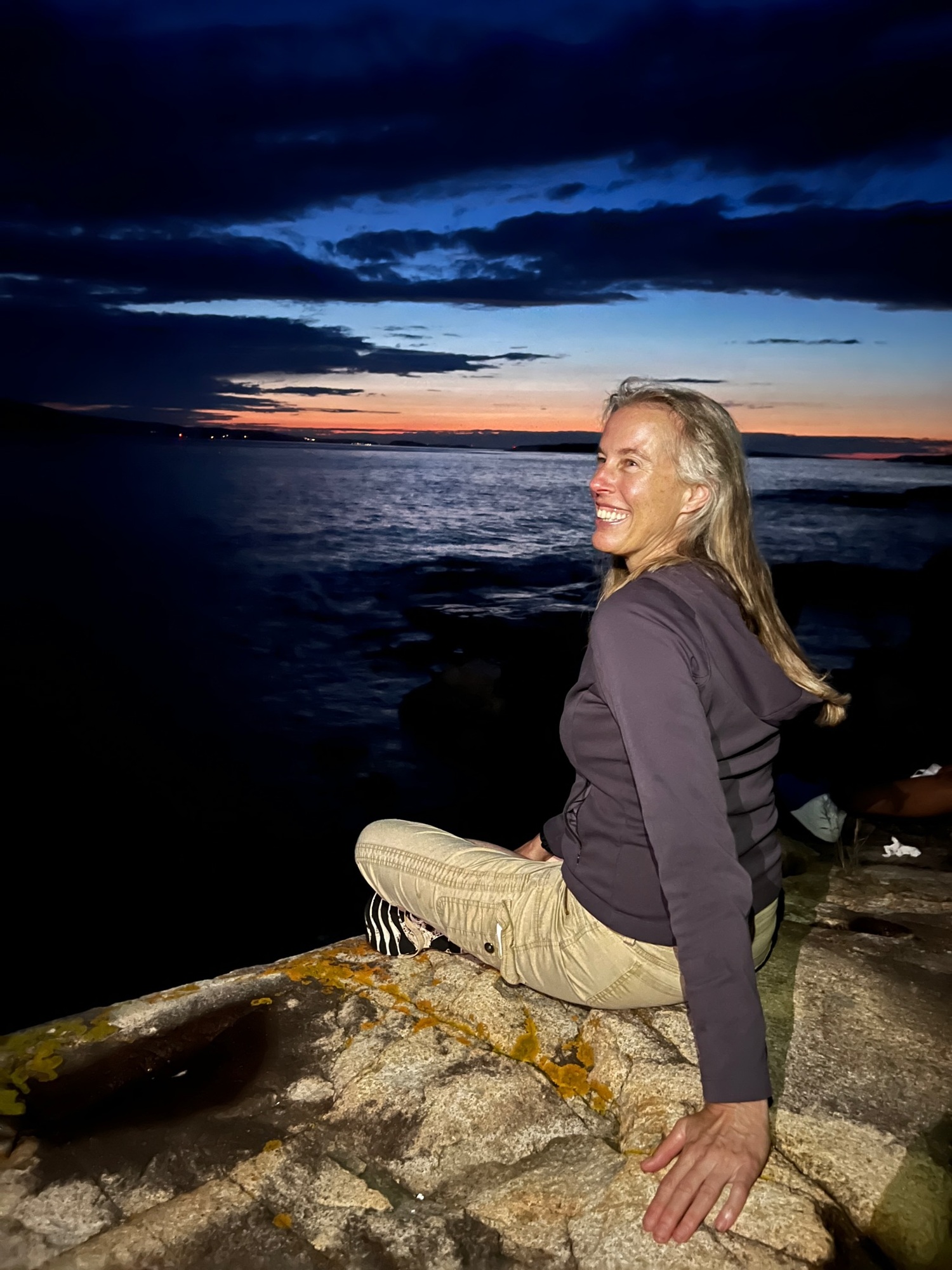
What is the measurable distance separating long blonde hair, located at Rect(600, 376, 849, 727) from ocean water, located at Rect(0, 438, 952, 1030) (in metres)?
5.96

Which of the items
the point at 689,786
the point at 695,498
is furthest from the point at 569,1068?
the point at 695,498

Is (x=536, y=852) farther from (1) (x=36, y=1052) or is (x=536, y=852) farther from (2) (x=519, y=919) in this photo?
(1) (x=36, y=1052)

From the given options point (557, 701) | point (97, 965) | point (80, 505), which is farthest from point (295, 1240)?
point (80, 505)

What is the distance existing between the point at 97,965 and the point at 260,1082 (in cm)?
526

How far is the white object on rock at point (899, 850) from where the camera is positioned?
4.26 metres

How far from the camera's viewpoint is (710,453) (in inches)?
91.5

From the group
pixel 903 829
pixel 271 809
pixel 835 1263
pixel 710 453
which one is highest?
pixel 710 453

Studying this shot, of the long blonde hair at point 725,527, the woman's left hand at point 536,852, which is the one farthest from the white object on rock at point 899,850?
the long blonde hair at point 725,527

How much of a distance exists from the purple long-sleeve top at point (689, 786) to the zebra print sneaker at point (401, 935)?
0.77 metres

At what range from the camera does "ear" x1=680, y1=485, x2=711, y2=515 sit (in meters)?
2.35

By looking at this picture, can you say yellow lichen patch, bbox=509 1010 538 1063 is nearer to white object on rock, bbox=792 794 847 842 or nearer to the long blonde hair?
the long blonde hair

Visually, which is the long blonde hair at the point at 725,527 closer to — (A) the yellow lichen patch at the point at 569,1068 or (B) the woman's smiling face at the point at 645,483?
(B) the woman's smiling face at the point at 645,483

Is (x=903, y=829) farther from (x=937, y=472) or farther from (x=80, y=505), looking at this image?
(x=937, y=472)

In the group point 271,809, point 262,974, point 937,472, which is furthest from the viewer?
point 937,472
